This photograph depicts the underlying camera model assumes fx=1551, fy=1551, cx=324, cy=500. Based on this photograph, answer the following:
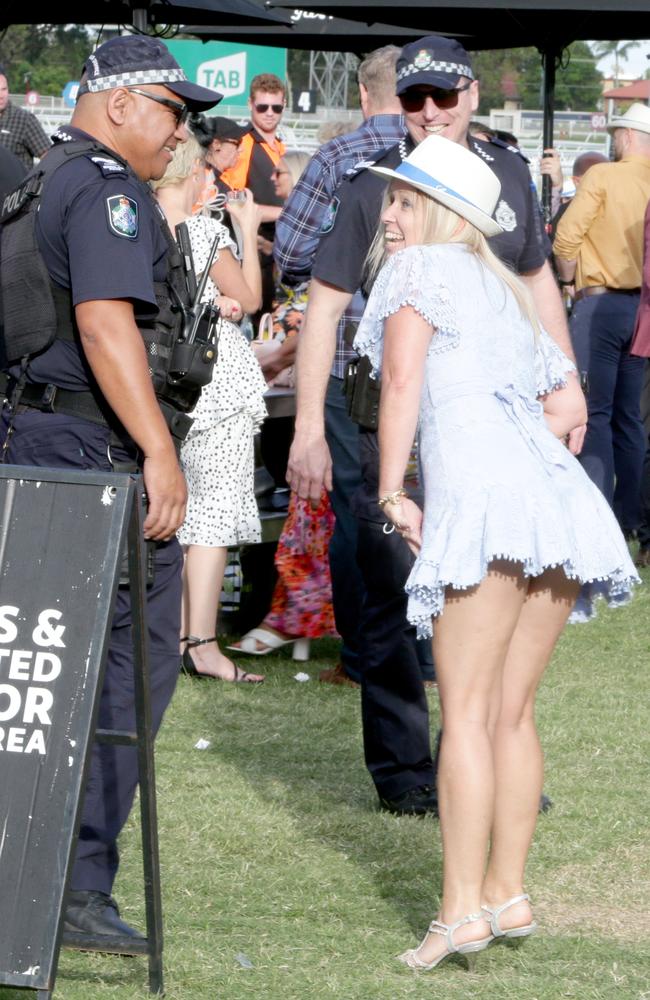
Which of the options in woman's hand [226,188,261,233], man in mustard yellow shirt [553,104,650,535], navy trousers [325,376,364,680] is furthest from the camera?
man in mustard yellow shirt [553,104,650,535]

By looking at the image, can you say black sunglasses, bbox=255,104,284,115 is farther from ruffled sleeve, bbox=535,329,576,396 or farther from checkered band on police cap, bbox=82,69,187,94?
ruffled sleeve, bbox=535,329,576,396

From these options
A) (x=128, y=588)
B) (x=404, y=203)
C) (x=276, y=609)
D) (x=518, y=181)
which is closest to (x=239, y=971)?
(x=128, y=588)

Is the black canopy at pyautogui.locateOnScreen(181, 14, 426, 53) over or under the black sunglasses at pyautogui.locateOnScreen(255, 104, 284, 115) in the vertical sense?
over

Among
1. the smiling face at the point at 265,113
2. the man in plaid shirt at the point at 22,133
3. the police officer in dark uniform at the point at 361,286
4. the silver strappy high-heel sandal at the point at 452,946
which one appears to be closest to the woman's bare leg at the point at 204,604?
the police officer in dark uniform at the point at 361,286

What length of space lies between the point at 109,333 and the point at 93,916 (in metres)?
1.36

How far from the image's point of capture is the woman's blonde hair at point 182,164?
5.88 metres

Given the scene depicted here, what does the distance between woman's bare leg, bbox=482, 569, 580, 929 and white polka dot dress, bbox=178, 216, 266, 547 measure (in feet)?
9.63

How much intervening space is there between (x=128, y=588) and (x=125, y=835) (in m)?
1.25

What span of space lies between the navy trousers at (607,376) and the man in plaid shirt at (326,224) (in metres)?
3.13

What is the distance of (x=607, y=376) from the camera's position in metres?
8.98

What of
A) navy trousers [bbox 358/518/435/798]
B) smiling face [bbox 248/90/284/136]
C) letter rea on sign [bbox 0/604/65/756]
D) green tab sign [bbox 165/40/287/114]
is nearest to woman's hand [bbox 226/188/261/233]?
navy trousers [bbox 358/518/435/798]

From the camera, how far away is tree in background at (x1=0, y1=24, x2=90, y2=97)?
70125 mm

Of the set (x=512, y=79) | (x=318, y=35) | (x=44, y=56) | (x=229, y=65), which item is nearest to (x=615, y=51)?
(x=512, y=79)

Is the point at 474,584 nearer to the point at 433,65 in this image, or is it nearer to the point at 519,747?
the point at 519,747
